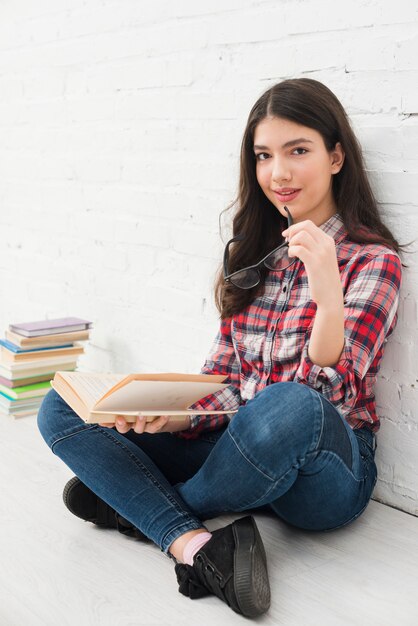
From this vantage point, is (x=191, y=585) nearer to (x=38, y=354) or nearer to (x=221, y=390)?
(x=221, y=390)

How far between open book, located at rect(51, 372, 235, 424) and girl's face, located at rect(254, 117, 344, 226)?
454 mm

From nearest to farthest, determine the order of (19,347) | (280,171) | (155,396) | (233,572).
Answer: (233,572), (155,396), (280,171), (19,347)

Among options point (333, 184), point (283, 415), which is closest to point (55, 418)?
point (283, 415)

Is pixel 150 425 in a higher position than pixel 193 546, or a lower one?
higher

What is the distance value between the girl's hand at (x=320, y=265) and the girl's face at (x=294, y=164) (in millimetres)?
222

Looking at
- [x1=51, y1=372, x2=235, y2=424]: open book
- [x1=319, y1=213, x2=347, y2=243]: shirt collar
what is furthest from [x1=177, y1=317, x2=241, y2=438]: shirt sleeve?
[x1=319, y1=213, x2=347, y2=243]: shirt collar

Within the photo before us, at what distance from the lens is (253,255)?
1.91 m

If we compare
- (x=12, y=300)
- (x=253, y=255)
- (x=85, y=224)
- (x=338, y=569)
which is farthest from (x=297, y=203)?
(x=12, y=300)

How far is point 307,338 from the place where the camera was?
1711 millimetres

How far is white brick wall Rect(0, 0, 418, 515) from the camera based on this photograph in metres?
1.77

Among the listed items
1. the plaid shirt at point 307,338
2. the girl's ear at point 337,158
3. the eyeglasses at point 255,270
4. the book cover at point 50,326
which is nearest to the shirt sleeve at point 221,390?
the plaid shirt at point 307,338

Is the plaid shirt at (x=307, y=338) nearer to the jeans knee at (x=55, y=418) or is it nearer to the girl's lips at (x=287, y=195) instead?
the girl's lips at (x=287, y=195)

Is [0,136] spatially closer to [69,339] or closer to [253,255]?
[69,339]

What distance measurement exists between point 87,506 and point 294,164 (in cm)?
87
